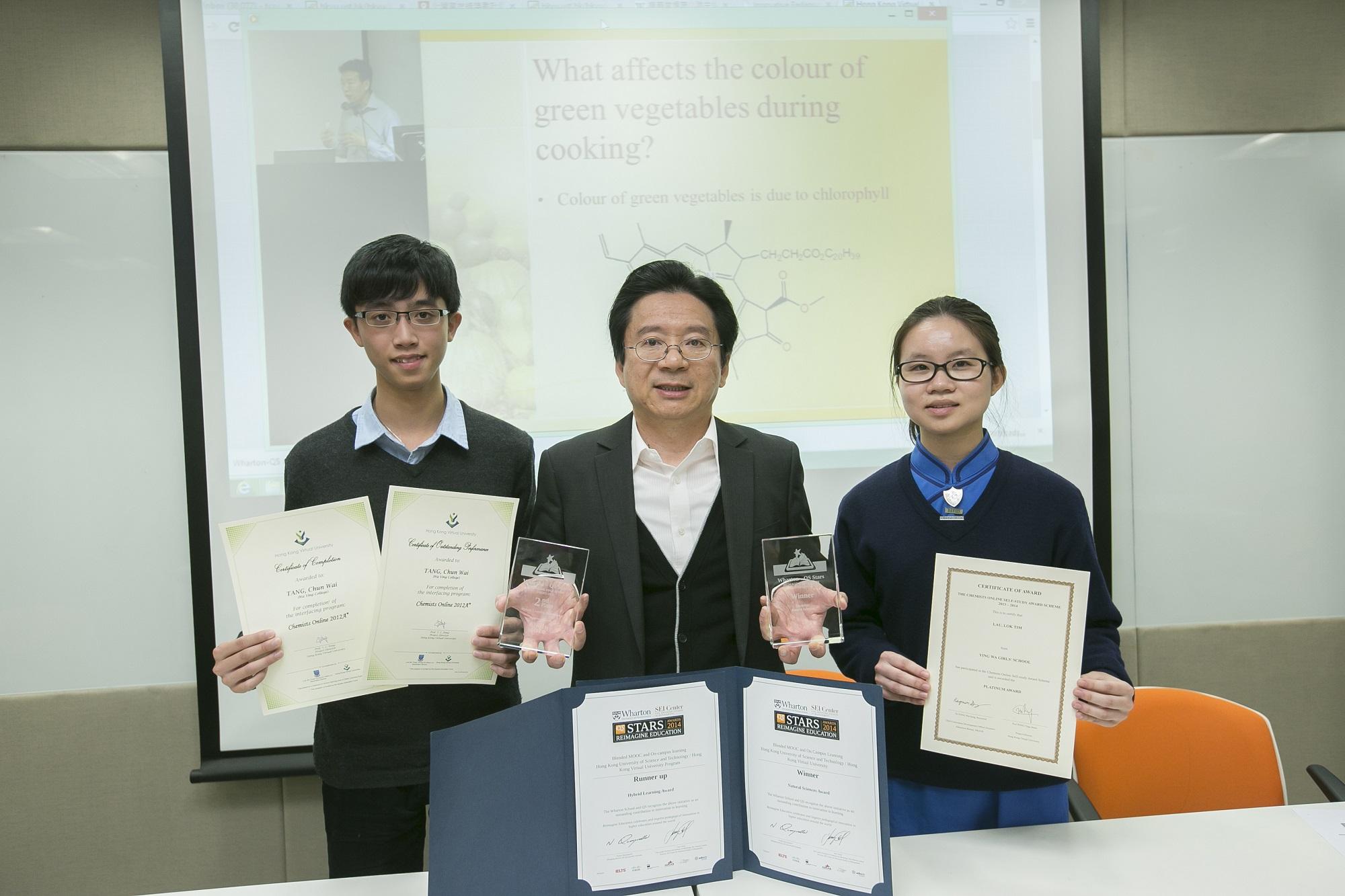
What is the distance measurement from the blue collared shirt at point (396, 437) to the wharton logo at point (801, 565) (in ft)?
2.64

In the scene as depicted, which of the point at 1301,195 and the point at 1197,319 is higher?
the point at 1301,195

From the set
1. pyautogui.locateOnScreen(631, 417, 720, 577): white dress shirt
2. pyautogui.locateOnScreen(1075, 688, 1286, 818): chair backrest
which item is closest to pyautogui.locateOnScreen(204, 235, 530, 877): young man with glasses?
pyautogui.locateOnScreen(631, 417, 720, 577): white dress shirt

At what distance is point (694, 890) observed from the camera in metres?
1.39

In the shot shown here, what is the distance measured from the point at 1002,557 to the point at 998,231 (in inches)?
66.3

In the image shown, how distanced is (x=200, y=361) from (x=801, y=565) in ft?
7.11

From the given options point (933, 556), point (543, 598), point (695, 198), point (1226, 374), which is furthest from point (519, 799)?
point (1226, 374)

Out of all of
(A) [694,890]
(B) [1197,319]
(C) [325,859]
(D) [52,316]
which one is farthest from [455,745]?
(B) [1197,319]

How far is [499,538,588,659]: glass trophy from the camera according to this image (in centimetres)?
152

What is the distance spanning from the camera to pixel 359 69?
265cm

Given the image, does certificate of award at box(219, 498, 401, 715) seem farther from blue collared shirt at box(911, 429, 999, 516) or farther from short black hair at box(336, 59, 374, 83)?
short black hair at box(336, 59, 374, 83)

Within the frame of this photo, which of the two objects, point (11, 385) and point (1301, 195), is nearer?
point (11, 385)

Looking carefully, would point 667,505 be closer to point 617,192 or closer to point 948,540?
point 948,540

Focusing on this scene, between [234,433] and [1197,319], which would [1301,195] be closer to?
[1197,319]

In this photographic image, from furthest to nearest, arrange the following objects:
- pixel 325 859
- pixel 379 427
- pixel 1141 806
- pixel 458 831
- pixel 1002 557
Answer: pixel 325 859, pixel 1141 806, pixel 379 427, pixel 1002 557, pixel 458 831
